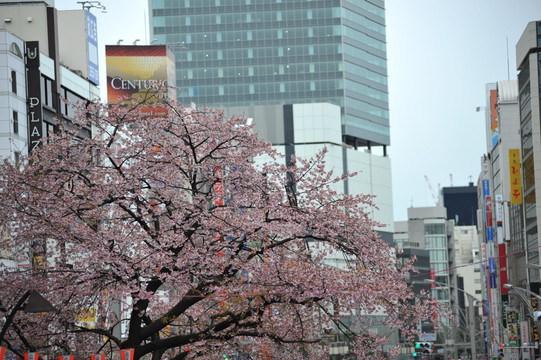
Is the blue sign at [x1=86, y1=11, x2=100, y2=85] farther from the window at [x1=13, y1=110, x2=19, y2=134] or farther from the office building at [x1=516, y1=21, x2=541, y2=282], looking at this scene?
the office building at [x1=516, y1=21, x2=541, y2=282]

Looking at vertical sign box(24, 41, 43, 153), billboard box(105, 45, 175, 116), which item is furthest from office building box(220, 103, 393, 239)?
vertical sign box(24, 41, 43, 153)

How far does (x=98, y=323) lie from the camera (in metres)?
32.8

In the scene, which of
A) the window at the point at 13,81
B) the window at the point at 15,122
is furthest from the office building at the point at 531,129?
the window at the point at 15,122

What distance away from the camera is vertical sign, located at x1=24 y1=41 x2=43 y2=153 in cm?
7088

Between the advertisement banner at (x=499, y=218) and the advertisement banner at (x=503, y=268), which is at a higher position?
the advertisement banner at (x=499, y=218)

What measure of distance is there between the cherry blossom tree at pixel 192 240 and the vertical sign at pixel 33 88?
134ft

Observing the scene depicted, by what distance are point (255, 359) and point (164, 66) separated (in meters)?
88.2

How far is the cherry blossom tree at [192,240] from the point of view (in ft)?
91.8

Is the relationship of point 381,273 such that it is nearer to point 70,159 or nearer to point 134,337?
point 134,337

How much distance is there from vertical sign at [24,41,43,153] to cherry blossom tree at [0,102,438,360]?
4081cm

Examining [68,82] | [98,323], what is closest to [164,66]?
[68,82]

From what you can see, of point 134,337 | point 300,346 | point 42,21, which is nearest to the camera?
point 134,337

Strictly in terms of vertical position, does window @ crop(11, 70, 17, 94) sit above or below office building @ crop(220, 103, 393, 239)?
below

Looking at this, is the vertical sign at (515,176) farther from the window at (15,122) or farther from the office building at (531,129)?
the window at (15,122)
